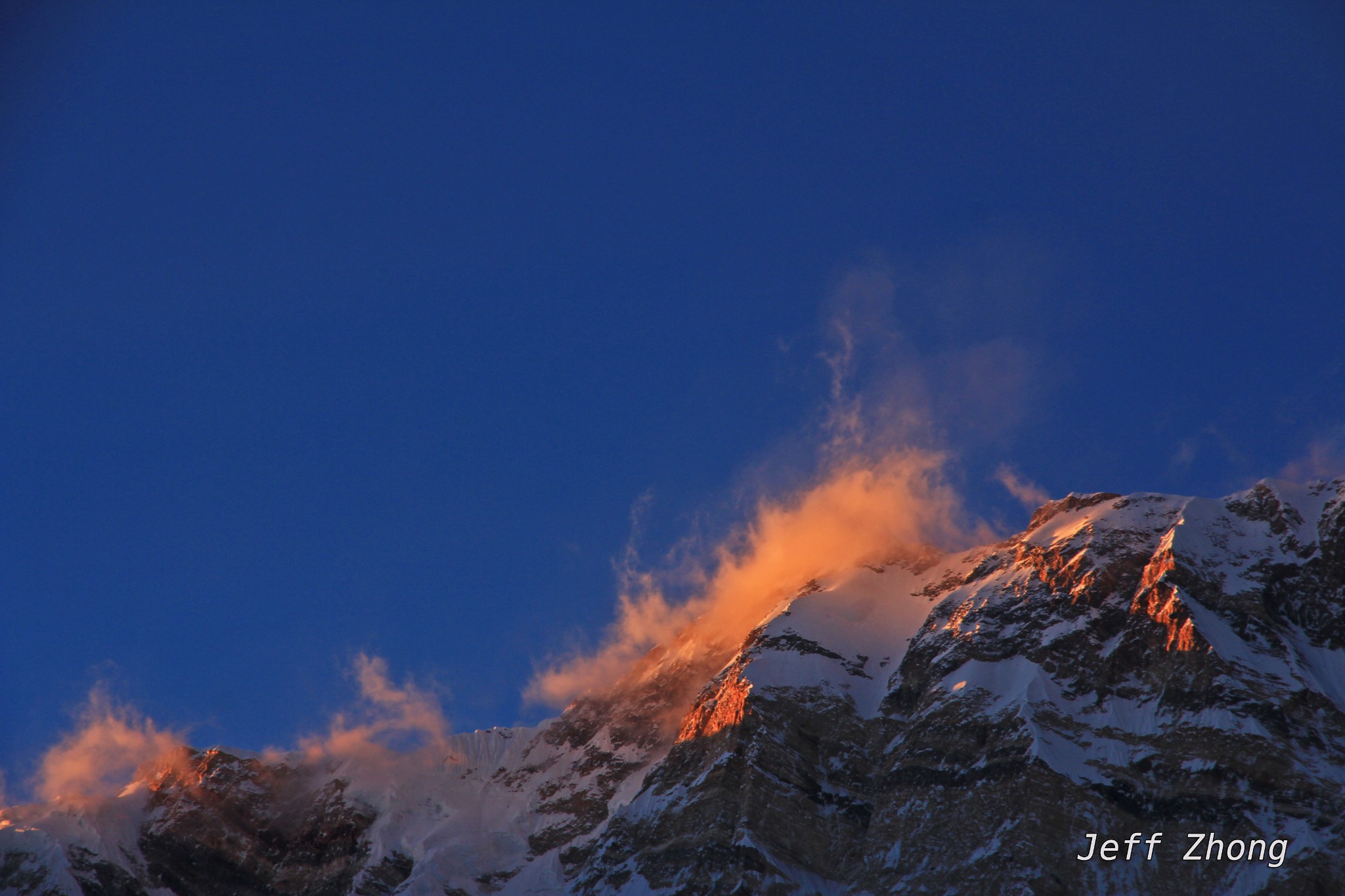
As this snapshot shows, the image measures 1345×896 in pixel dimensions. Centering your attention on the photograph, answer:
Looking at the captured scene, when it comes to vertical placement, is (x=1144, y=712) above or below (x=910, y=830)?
above

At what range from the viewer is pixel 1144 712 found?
16450cm

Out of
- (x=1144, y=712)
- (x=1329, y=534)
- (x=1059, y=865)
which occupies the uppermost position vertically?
(x=1329, y=534)

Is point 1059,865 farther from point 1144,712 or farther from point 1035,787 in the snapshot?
point 1144,712

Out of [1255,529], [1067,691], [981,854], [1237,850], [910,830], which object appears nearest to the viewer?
[1237,850]

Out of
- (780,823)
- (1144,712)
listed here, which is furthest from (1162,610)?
(780,823)

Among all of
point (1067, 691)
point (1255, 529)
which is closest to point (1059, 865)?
point (1067, 691)

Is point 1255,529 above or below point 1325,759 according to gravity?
above

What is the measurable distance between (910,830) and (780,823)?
18.5m

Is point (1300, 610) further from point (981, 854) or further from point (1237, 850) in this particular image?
point (981, 854)

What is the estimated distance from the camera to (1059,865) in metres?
147

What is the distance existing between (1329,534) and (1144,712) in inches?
1634

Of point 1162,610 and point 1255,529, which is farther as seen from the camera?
point 1255,529

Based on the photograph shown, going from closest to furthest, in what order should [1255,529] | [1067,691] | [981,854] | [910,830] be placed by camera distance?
1. [981,854]
2. [910,830]
3. [1067,691]
4. [1255,529]

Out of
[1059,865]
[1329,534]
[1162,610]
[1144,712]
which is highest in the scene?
[1329,534]
